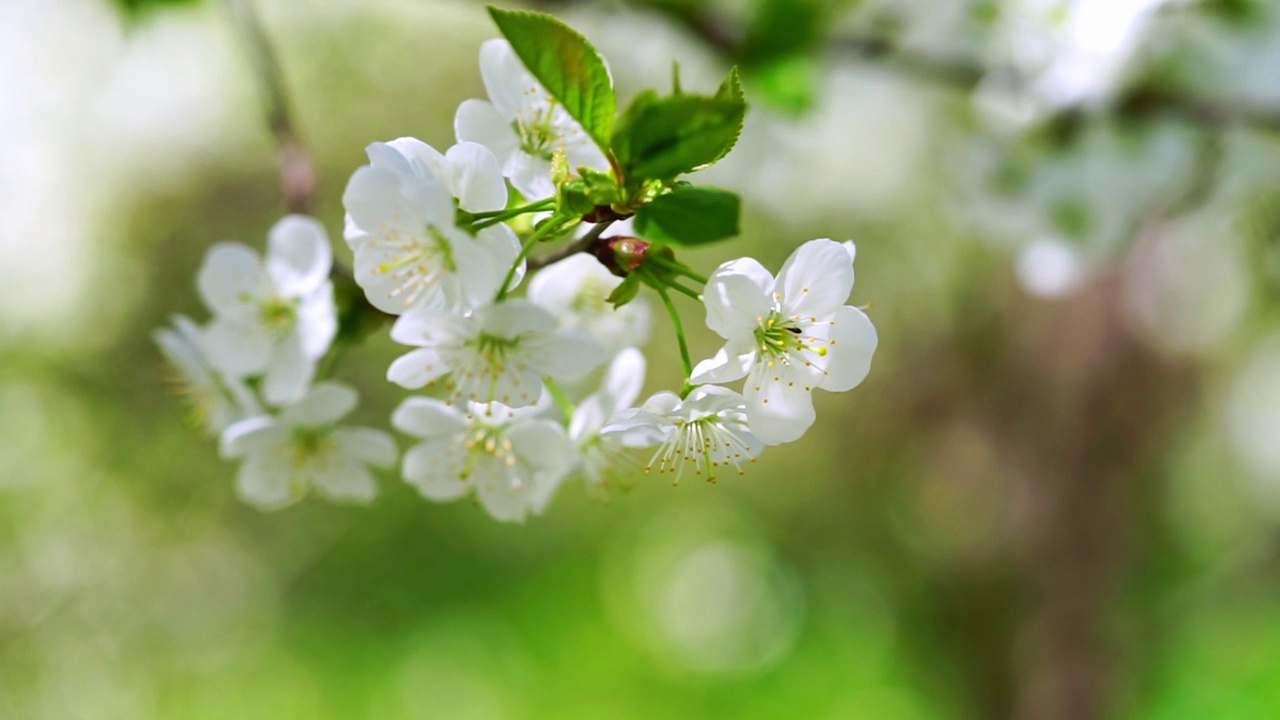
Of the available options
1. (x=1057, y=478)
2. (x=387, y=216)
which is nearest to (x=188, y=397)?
(x=387, y=216)

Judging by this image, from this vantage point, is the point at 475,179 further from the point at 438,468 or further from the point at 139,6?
the point at 139,6

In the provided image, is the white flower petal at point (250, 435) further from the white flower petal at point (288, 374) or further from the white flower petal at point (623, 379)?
the white flower petal at point (623, 379)

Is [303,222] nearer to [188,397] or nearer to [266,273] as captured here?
[266,273]

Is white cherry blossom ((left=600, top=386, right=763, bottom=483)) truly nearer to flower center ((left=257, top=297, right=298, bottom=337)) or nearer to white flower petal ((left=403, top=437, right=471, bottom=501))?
white flower petal ((left=403, top=437, right=471, bottom=501))

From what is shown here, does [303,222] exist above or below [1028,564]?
above

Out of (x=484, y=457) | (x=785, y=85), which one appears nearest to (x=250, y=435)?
(x=484, y=457)
